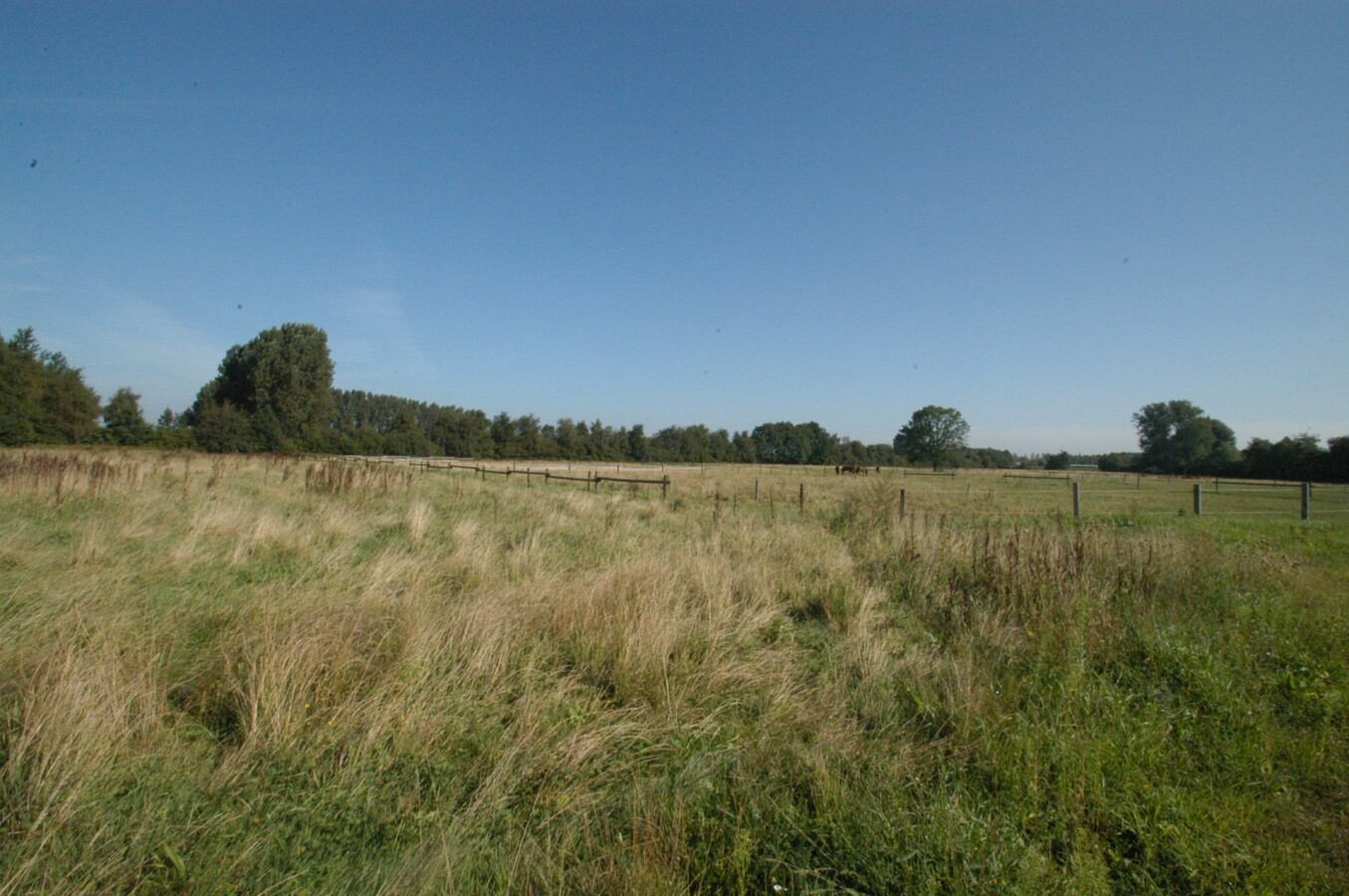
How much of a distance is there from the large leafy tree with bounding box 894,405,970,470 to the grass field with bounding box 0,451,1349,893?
103m

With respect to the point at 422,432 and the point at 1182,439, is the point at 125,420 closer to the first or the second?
the point at 422,432

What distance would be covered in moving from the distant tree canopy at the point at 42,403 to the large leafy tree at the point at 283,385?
9.30m

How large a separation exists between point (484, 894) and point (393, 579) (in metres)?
4.01

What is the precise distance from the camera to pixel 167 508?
29.1 ft

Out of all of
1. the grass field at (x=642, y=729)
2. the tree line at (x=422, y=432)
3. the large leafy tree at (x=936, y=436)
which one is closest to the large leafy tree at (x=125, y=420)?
the tree line at (x=422, y=432)

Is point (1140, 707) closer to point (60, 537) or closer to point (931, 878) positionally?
point (931, 878)

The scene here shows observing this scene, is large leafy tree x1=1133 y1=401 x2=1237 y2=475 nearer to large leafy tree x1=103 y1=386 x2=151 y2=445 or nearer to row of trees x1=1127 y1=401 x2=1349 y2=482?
row of trees x1=1127 y1=401 x2=1349 y2=482

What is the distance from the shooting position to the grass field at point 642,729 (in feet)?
7.53

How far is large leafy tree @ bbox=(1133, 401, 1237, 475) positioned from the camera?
84.6m

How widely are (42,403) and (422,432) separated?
50305 mm

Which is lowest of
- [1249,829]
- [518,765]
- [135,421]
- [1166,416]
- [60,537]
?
[1249,829]

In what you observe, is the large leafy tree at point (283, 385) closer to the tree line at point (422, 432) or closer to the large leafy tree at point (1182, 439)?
the tree line at point (422, 432)

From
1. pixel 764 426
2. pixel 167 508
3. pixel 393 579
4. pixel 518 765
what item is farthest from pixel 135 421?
pixel 764 426

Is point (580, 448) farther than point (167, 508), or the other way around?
point (580, 448)
